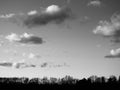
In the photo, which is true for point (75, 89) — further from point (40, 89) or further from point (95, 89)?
point (40, 89)

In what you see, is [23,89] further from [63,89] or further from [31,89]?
[63,89]

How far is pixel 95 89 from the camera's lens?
18000 centimetres

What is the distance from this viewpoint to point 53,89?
18150cm

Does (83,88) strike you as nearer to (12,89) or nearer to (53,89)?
(53,89)

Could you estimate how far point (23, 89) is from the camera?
18500cm

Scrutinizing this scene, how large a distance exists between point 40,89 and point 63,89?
66.6 ft

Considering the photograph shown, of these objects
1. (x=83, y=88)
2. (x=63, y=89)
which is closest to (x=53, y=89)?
(x=63, y=89)

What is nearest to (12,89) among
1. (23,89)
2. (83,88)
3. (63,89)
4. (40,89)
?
(23,89)

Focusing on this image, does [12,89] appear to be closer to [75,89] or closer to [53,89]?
[53,89]

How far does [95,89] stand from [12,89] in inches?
2711

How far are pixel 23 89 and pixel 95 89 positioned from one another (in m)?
60.1

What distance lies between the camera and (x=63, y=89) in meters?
183

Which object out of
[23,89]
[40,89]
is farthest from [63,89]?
[23,89]

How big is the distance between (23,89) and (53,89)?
25.6 m
